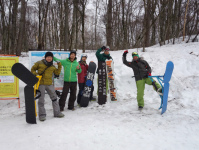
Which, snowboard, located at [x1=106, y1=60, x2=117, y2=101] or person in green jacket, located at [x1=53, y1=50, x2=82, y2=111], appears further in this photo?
snowboard, located at [x1=106, y1=60, x2=117, y2=101]

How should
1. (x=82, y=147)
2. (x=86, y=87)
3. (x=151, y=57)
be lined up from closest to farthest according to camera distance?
1. (x=82, y=147)
2. (x=86, y=87)
3. (x=151, y=57)

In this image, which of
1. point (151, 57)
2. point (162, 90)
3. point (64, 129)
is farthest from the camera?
point (151, 57)

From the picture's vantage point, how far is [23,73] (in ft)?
9.46

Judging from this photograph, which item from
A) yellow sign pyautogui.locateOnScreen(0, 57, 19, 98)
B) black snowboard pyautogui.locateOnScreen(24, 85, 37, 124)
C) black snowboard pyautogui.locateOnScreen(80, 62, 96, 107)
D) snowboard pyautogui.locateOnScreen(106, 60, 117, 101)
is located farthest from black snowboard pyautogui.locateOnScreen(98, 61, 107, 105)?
yellow sign pyautogui.locateOnScreen(0, 57, 19, 98)

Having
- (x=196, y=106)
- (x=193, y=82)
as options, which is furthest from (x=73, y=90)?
(x=193, y=82)

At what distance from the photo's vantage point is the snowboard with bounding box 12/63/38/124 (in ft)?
9.42

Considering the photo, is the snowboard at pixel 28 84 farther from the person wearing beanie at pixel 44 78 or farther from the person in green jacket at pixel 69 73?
the person in green jacket at pixel 69 73

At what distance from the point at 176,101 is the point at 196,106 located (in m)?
0.56

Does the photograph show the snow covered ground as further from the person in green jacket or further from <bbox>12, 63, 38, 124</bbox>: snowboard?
the person in green jacket

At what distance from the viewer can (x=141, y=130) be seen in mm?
2867

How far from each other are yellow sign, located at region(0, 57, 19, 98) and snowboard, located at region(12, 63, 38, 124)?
173cm

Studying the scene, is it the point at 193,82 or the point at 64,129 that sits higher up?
the point at 193,82

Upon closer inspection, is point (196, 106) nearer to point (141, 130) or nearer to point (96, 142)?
point (141, 130)

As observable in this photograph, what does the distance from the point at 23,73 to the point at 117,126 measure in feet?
7.48
